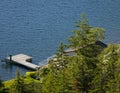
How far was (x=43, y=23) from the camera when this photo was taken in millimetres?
108125

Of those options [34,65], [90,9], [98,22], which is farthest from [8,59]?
[90,9]

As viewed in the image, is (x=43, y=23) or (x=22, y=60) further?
(x=43, y=23)

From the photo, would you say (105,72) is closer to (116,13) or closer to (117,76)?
(117,76)

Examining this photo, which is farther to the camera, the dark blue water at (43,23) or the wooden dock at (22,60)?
the dark blue water at (43,23)

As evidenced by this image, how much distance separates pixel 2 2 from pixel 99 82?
81.8 meters

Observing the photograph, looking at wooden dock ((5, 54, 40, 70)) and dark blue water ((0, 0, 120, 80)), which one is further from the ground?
dark blue water ((0, 0, 120, 80))

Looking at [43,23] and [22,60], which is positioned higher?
[43,23]

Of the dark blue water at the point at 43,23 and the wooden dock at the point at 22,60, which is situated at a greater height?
the dark blue water at the point at 43,23

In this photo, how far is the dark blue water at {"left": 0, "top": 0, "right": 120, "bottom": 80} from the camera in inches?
3691

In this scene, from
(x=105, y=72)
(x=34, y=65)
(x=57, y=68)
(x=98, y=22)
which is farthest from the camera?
(x=98, y=22)

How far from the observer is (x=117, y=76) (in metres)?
44.4

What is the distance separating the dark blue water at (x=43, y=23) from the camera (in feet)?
308

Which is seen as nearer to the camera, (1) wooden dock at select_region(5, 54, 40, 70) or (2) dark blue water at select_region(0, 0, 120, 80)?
(1) wooden dock at select_region(5, 54, 40, 70)

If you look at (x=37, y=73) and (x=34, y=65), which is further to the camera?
(x=34, y=65)
